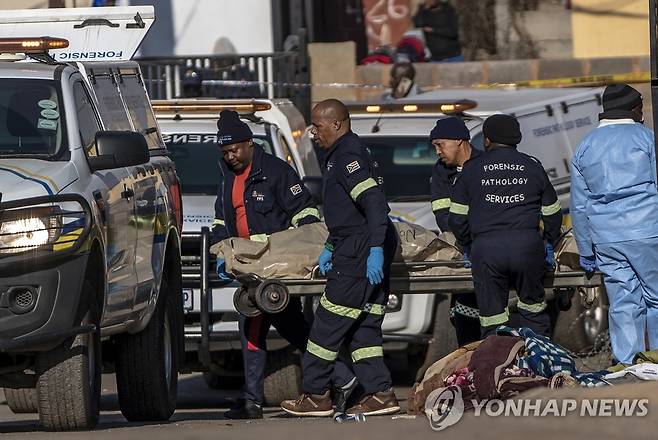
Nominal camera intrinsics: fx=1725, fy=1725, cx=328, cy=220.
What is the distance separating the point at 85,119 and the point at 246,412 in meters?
2.29

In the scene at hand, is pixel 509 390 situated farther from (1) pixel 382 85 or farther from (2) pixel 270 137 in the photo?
(1) pixel 382 85

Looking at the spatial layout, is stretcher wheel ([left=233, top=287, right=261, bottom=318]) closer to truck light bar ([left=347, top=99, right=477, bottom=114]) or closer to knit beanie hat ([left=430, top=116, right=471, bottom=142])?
knit beanie hat ([left=430, top=116, right=471, bottom=142])

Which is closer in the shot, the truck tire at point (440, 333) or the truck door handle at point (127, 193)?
the truck door handle at point (127, 193)

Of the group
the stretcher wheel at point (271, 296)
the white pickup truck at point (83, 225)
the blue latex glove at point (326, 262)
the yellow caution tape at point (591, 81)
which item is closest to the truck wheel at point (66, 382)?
the white pickup truck at point (83, 225)

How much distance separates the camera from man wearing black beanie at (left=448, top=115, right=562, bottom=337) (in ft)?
Answer: 34.1

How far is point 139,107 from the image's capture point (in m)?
11.1

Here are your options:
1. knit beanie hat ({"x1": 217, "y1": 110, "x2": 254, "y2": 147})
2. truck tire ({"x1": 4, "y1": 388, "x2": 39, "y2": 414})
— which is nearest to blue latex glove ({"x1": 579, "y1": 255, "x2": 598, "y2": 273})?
knit beanie hat ({"x1": 217, "y1": 110, "x2": 254, "y2": 147})

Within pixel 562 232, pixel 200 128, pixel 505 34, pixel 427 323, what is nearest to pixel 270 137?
pixel 200 128

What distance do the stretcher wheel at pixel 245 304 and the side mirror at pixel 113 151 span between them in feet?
5.54

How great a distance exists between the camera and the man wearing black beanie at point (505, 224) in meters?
10.4

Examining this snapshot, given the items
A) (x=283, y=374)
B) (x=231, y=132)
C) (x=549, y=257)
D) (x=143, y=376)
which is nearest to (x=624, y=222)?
(x=549, y=257)

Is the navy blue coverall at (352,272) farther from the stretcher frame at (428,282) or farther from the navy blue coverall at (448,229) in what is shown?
the navy blue coverall at (448,229)

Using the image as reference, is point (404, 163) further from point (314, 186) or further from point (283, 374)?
point (283, 374)

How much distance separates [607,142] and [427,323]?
8.30 ft
